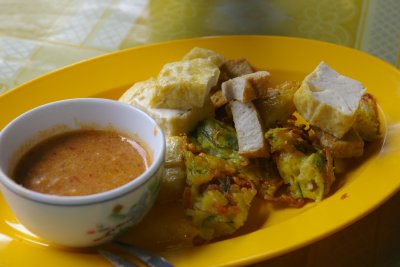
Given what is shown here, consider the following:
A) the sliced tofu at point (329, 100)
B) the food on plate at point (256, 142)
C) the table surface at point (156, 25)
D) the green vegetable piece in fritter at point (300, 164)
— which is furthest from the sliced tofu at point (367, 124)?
the table surface at point (156, 25)

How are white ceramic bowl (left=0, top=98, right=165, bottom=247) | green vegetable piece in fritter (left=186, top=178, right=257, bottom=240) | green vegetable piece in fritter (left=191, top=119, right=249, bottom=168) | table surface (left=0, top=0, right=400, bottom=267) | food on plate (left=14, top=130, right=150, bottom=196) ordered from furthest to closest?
1. table surface (left=0, top=0, right=400, bottom=267)
2. green vegetable piece in fritter (left=191, top=119, right=249, bottom=168)
3. green vegetable piece in fritter (left=186, top=178, right=257, bottom=240)
4. food on plate (left=14, top=130, right=150, bottom=196)
5. white ceramic bowl (left=0, top=98, right=165, bottom=247)

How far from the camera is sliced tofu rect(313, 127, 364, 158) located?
2.45m

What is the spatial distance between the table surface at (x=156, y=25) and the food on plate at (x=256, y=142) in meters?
1.30

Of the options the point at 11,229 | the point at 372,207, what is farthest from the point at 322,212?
the point at 11,229

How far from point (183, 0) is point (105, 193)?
2774 mm

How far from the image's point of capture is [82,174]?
2166 mm

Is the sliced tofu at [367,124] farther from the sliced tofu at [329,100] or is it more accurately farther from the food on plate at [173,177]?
the food on plate at [173,177]

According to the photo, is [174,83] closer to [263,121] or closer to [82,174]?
[263,121]

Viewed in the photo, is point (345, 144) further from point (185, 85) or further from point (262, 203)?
point (185, 85)

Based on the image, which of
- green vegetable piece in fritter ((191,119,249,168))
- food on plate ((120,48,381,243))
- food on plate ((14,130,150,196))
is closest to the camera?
food on plate ((14,130,150,196))

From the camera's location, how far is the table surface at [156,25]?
→ 3.87m

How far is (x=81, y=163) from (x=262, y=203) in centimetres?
82

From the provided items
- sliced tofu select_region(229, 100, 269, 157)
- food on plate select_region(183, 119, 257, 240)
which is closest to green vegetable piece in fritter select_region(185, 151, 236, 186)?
food on plate select_region(183, 119, 257, 240)

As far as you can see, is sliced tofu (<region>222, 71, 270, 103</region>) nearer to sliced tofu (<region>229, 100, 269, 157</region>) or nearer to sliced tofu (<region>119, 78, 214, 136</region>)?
sliced tofu (<region>229, 100, 269, 157</region>)
